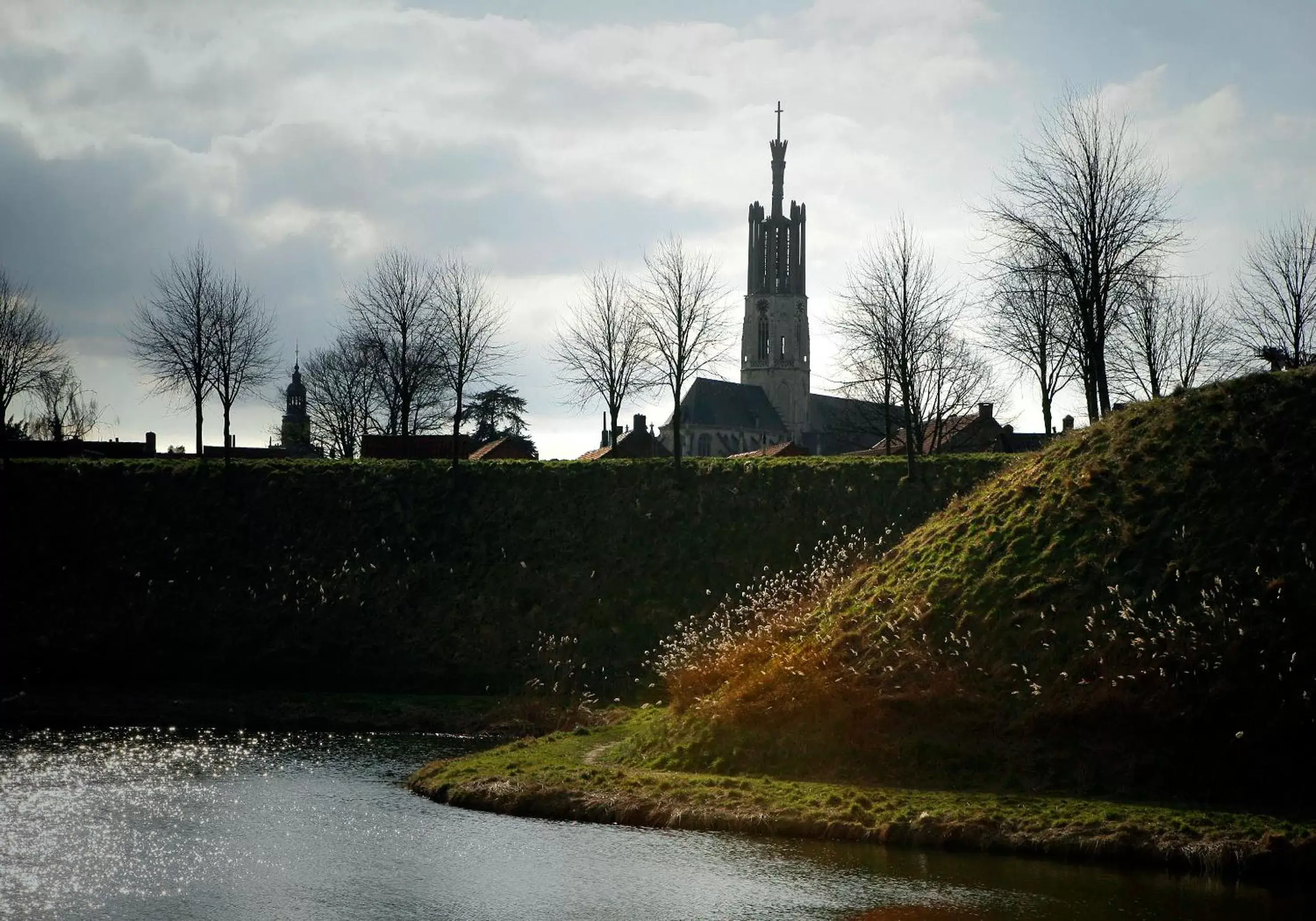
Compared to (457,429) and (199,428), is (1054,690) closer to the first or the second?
(457,429)

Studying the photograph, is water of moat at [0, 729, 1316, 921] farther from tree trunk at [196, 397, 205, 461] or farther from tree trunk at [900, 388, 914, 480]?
tree trunk at [196, 397, 205, 461]

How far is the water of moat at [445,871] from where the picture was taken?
1905 centimetres

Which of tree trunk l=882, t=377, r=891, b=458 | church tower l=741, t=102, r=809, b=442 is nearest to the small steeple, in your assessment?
church tower l=741, t=102, r=809, b=442

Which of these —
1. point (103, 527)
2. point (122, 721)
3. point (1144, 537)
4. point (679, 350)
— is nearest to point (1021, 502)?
point (1144, 537)

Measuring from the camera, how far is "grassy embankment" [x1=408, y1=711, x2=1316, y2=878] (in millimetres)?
21391

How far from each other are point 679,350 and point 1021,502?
78.3 ft

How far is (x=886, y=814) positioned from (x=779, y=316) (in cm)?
14035

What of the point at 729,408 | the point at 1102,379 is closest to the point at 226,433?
the point at 1102,379

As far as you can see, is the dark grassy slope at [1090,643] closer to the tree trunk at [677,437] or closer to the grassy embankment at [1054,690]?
the grassy embankment at [1054,690]

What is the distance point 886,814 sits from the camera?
23859 mm

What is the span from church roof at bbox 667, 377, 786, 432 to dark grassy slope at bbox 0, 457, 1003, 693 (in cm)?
8372

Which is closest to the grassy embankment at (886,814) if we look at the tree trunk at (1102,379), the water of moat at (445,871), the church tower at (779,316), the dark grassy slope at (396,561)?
the water of moat at (445,871)

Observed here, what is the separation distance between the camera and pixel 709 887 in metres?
20.2

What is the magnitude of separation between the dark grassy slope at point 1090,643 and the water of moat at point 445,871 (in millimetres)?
4212
